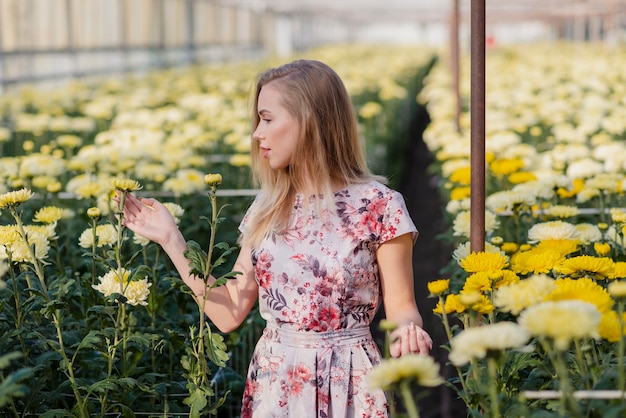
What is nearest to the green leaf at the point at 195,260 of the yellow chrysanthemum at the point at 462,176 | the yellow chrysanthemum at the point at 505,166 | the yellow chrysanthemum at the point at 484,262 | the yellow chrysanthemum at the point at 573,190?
the yellow chrysanthemum at the point at 484,262

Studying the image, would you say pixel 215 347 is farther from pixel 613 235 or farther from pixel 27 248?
pixel 613 235

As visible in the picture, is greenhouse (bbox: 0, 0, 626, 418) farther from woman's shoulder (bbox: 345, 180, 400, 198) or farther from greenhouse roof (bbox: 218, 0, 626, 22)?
greenhouse roof (bbox: 218, 0, 626, 22)

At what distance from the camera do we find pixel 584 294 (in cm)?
146

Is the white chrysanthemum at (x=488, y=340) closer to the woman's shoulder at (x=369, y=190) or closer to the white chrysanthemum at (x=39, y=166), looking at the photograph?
the woman's shoulder at (x=369, y=190)

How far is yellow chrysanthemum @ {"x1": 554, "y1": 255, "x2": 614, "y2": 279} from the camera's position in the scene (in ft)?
5.85

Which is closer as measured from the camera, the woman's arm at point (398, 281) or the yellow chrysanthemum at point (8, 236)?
the woman's arm at point (398, 281)

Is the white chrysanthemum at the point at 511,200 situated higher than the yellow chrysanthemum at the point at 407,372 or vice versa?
the white chrysanthemum at the point at 511,200

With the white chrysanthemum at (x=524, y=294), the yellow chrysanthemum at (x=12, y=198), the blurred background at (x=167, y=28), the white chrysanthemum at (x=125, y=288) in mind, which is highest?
the blurred background at (x=167, y=28)

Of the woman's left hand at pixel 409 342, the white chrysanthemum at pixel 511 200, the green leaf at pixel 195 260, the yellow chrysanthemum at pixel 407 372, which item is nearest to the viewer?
the yellow chrysanthemum at pixel 407 372

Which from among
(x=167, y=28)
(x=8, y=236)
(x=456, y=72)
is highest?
(x=167, y=28)

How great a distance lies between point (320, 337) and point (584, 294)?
0.65m

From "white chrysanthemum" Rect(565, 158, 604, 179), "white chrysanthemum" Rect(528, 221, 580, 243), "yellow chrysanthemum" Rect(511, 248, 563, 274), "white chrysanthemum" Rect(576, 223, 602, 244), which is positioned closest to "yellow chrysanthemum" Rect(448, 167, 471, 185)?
"white chrysanthemum" Rect(565, 158, 604, 179)

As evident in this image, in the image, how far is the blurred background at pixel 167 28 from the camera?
13.1 m

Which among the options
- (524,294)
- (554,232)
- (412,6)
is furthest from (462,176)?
(412,6)
